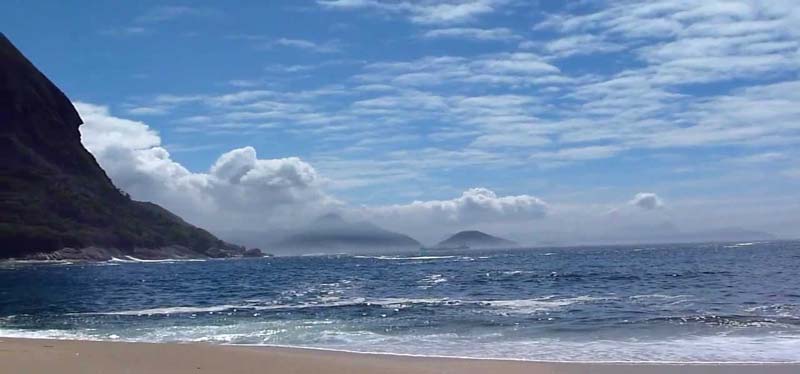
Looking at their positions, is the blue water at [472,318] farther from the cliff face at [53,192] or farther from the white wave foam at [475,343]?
the cliff face at [53,192]

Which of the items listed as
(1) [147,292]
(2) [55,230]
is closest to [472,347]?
(1) [147,292]

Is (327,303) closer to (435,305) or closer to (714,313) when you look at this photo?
(435,305)

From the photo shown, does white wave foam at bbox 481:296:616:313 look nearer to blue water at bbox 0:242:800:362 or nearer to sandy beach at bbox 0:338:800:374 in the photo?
blue water at bbox 0:242:800:362

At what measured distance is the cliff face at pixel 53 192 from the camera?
480 ft

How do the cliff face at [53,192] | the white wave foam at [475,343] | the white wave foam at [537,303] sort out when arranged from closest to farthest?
the white wave foam at [475,343] → the white wave foam at [537,303] → the cliff face at [53,192]

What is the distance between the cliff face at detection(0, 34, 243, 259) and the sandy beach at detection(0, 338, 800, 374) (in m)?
131

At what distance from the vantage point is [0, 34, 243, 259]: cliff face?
146m

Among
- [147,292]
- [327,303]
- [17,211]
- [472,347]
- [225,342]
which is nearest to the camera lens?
[472,347]

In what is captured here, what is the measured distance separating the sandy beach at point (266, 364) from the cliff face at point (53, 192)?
13113cm

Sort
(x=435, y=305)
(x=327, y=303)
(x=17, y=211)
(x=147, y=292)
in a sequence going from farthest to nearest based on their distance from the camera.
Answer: (x=17, y=211) < (x=147, y=292) < (x=327, y=303) < (x=435, y=305)

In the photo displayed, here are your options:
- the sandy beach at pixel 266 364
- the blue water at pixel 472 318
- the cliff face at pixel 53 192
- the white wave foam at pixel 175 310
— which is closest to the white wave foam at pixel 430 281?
the blue water at pixel 472 318

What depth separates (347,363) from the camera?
17.8 meters

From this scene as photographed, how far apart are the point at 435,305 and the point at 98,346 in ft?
57.0

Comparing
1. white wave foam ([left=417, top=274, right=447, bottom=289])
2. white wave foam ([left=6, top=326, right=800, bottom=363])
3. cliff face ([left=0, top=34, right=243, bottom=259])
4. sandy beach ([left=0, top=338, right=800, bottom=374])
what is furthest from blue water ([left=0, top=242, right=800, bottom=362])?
cliff face ([left=0, top=34, right=243, bottom=259])
